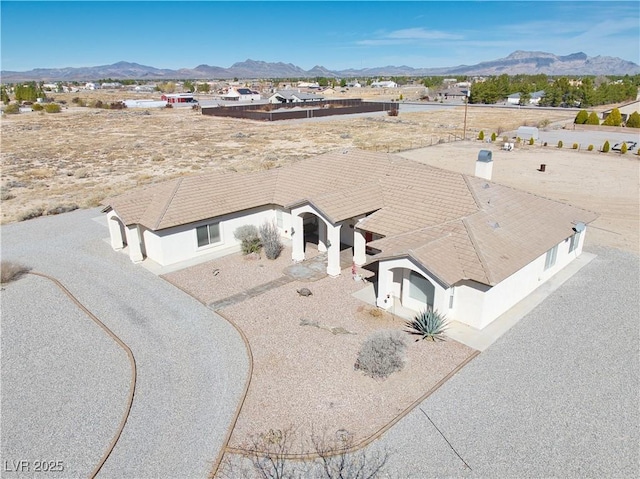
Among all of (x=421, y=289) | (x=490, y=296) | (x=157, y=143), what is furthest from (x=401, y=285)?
(x=157, y=143)

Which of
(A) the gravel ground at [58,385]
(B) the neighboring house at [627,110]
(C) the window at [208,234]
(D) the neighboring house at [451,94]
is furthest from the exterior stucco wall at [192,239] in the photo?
(D) the neighboring house at [451,94]

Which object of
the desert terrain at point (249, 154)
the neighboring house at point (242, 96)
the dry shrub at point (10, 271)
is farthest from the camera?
the neighboring house at point (242, 96)

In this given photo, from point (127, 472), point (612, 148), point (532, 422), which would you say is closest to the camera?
point (127, 472)

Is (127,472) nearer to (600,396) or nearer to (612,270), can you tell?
(600,396)

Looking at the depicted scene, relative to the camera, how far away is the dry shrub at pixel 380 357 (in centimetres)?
1358

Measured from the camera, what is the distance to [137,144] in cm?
5938

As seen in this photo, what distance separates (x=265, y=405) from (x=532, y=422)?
718 centimetres

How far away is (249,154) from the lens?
51.0m

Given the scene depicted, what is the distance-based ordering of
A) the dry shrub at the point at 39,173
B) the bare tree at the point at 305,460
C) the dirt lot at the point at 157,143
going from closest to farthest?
the bare tree at the point at 305,460 → the dirt lot at the point at 157,143 → the dry shrub at the point at 39,173

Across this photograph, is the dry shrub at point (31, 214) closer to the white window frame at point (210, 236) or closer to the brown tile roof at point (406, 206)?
the brown tile roof at point (406, 206)

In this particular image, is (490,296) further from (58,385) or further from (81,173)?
(81,173)

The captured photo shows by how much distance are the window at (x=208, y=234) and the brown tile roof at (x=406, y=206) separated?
32.5 inches

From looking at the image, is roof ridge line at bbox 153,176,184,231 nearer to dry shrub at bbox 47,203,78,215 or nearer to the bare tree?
the bare tree

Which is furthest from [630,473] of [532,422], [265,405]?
[265,405]
